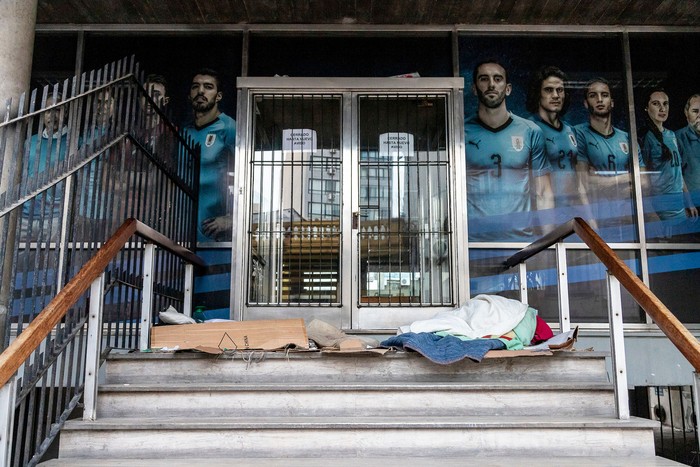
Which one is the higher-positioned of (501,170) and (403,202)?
(501,170)

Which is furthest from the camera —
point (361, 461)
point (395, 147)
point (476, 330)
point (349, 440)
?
point (395, 147)

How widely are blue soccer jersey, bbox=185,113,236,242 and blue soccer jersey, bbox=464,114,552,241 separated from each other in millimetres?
1988

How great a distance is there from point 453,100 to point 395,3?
92cm

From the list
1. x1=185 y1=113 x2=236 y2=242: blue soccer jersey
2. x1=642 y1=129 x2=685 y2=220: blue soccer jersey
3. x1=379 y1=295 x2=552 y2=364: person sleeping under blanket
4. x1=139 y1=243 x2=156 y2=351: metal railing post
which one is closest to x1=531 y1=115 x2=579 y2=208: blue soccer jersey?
x1=642 y1=129 x2=685 y2=220: blue soccer jersey

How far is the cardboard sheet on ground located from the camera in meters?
3.50

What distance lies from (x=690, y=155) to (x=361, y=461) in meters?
4.23

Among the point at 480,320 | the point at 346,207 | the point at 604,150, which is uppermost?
the point at 604,150

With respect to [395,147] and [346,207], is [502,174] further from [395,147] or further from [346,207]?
[346,207]

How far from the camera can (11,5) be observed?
10.7 ft

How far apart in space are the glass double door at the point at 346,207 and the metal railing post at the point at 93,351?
2086 millimetres

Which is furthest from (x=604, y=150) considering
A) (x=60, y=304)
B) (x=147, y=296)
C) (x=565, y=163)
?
(x=60, y=304)

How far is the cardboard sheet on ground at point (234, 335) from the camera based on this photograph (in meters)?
3.50

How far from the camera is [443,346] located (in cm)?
339

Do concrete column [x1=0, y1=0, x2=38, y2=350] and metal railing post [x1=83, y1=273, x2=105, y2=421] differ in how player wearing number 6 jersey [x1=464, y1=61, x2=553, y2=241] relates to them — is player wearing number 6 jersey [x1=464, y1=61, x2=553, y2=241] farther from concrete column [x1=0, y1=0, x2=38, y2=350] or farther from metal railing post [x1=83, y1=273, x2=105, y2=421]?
concrete column [x1=0, y1=0, x2=38, y2=350]
